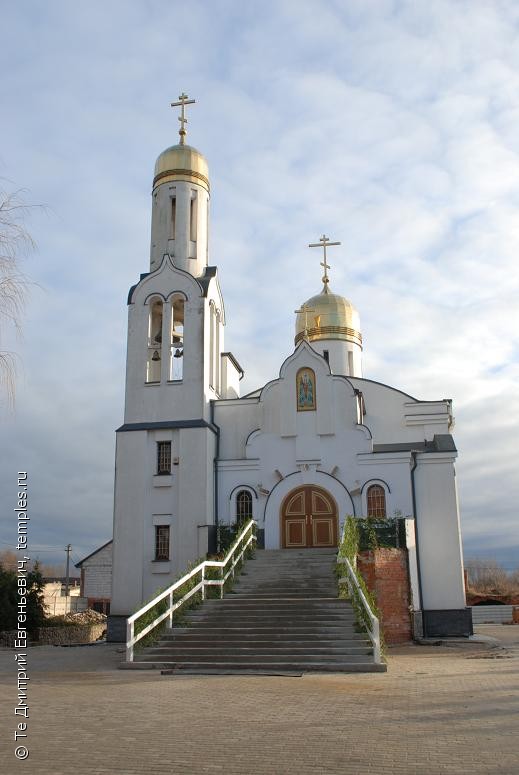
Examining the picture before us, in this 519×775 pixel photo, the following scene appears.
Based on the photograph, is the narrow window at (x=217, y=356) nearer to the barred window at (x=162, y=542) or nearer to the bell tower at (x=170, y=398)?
the bell tower at (x=170, y=398)

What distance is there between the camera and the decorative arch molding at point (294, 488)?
74.2 ft

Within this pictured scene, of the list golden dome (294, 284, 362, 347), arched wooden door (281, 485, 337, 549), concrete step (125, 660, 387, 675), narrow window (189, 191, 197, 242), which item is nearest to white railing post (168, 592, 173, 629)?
concrete step (125, 660, 387, 675)

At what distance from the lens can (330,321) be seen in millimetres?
31297

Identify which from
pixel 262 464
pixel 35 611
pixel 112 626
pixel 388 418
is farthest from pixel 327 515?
pixel 35 611

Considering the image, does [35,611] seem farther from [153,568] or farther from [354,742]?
[354,742]

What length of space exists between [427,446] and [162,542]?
8.77m

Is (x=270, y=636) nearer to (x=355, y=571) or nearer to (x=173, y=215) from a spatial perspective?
(x=355, y=571)

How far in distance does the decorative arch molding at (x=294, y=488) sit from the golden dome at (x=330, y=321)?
9.48 m

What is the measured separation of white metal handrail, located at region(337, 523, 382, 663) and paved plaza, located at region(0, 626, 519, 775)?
52 centimetres

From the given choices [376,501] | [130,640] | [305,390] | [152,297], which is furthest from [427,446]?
[130,640]

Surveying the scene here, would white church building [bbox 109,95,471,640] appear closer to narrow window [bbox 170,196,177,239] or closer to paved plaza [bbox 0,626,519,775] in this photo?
narrow window [bbox 170,196,177,239]

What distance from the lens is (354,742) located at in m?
7.10

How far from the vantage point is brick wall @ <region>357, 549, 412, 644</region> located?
1934cm

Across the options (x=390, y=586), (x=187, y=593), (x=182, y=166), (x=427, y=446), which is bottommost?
(x=187, y=593)
